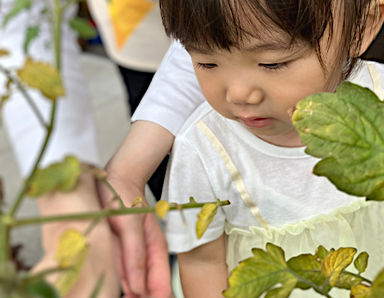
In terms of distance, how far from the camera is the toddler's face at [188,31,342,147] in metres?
0.63

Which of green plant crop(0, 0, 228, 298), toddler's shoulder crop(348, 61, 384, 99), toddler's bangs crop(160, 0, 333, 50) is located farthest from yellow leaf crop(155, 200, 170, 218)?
toddler's shoulder crop(348, 61, 384, 99)

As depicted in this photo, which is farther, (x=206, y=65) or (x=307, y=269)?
(x=206, y=65)

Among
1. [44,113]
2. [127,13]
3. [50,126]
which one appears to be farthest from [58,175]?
[127,13]

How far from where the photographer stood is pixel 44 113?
3.45ft

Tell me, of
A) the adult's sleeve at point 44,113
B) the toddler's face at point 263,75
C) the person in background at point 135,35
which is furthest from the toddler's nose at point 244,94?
the person in background at point 135,35

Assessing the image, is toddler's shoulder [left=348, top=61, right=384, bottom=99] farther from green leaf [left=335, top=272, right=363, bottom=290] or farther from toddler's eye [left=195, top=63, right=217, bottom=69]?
green leaf [left=335, top=272, right=363, bottom=290]

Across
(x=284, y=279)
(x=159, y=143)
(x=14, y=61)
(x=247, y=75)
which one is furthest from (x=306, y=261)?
(x=14, y=61)

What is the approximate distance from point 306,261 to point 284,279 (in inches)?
1.7

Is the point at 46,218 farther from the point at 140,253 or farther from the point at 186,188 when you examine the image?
the point at 186,188

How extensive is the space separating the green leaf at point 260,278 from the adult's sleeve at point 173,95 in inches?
18.7

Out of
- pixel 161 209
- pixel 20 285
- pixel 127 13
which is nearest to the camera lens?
pixel 20 285

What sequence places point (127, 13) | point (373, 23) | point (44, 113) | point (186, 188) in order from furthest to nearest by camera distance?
1. point (127, 13)
2. point (44, 113)
3. point (186, 188)
4. point (373, 23)

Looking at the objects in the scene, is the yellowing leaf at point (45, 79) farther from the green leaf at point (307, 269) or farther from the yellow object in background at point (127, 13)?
the yellow object in background at point (127, 13)

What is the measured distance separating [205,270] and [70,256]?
65 cm
